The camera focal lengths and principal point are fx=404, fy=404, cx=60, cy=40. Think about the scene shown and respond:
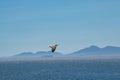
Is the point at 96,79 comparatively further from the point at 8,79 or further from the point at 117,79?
the point at 8,79

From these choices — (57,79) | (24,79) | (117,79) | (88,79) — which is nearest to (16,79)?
(24,79)

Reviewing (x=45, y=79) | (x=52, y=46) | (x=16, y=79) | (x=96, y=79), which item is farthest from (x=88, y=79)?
(x=52, y=46)

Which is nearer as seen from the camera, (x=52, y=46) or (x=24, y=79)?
(x=52, y=46)

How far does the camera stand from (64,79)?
93438 millimetres

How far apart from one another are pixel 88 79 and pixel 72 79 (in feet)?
12.1

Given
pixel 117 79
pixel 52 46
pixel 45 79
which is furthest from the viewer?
pixel 45 79

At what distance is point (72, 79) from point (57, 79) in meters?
3.57

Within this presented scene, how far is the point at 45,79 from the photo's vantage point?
93875mm

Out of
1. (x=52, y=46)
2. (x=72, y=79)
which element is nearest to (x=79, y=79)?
(x=72, y=79)

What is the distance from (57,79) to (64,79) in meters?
1.66

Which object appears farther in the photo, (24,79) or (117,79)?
(24,79)

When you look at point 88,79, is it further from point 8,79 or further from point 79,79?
point 8,79

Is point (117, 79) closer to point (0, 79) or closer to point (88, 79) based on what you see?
point (88, 79)

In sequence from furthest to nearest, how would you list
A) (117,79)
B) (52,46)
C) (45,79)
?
(45,79)
(117,79)
(52,46)
